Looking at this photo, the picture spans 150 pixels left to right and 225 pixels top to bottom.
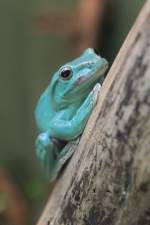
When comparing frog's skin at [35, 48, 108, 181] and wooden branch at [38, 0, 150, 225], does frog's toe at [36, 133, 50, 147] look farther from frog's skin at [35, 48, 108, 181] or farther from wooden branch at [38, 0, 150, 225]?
wooden branch at [38, 0, 150, 225]

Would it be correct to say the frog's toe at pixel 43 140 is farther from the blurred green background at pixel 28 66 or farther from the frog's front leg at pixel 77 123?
the blurred green background at pixel 28 66

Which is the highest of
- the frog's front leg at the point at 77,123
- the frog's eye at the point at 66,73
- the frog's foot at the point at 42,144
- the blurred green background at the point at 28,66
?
the frog's eye at the point at 66,73

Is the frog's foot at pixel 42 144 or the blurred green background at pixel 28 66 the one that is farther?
the blurred green background at pixel 28 66

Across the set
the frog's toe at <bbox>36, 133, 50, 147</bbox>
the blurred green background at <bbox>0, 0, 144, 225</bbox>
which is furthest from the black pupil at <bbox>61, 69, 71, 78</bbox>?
the blurred green background at <bbox>0, 0, 144, 225</bbox>

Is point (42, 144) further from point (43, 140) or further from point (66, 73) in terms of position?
point (66, 73)

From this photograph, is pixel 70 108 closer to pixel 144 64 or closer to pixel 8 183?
pixel 144 64

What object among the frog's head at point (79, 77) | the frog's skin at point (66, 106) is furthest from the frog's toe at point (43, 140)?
the frog's head at point (79, 77)

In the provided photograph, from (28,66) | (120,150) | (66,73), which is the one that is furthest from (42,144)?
(28,66)
